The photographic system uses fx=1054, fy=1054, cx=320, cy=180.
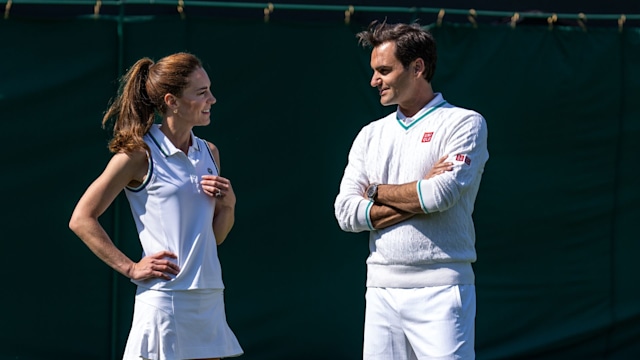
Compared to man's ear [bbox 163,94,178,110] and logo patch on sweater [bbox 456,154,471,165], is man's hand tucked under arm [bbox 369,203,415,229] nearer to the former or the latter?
logo patch on sweater [bbox 456,154,471,165]

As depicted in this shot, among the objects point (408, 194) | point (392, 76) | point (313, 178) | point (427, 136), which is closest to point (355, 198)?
point (408, 194)

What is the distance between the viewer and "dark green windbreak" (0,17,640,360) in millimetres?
5680

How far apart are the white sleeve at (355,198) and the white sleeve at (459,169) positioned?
27cm

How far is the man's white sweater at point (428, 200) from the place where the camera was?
12.6 ft

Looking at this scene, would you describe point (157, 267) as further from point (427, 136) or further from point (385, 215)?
point (427, 136)

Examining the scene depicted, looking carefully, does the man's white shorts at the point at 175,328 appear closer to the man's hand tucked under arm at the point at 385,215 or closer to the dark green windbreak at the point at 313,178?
the man's hand tucked under arm at the point at 385,215

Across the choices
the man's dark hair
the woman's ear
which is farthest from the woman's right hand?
the man's dark hair

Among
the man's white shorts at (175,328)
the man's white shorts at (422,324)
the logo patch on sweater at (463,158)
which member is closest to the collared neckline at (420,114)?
the logo patch on sweater at (463,158)

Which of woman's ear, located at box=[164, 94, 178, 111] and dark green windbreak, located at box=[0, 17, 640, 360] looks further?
dark green windbreak, located at box=[0, 17, 640, 360]

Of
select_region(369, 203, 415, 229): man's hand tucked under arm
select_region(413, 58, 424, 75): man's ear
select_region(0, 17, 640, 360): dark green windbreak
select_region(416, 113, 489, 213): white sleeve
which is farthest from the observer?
select_region(0, 17, 640, 360): dark green windbreak

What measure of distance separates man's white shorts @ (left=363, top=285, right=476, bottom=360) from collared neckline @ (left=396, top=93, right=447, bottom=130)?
2.07 ft

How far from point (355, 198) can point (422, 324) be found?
1.80 ft

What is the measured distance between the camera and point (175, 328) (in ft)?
11.7

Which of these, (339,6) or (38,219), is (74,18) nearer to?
(38,219)
